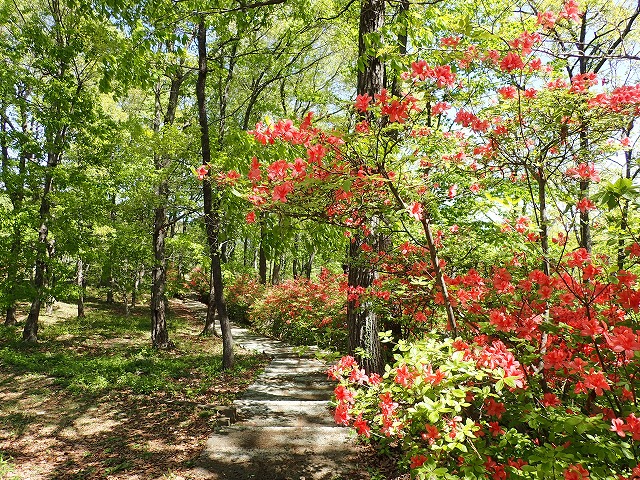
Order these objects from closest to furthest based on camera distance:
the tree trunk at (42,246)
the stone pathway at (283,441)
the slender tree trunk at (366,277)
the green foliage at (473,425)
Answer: the green foliage at (473,425) < the stone pathway at (283,441) < the slender tree trunk at (366,277) < the tree trunk at (42,246)

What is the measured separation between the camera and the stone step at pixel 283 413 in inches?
211

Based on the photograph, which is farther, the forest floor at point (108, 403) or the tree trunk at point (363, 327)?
the forest floor at point (108, 403)

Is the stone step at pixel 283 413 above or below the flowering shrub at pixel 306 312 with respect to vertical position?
below

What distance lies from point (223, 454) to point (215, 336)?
941 centimetres

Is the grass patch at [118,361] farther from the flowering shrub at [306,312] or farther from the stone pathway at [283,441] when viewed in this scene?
the flowering shrub at [306,312]

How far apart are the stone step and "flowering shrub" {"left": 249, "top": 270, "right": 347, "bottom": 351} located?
2009 millimetres

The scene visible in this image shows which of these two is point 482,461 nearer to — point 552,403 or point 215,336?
point 552,403

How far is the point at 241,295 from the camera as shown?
1748 centimetres

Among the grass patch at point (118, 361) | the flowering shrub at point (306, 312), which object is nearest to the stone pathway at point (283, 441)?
the grass patch at point (118, 361)

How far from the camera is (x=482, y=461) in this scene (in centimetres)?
189

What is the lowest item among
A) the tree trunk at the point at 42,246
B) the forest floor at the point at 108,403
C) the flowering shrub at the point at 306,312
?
the forest floor at the point at 108,403

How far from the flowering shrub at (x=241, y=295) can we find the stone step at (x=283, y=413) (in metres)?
10.0

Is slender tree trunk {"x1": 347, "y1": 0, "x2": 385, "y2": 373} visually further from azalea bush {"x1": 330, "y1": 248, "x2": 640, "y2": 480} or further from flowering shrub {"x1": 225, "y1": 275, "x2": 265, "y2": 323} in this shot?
flowering shrub {"x1": 225, "y1": 275, "x2": 265, "y2": 323}

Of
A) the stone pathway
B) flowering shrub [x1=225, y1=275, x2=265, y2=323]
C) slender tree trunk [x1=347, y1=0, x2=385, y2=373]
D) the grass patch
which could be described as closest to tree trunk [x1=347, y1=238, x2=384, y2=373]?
slender tree trunk [x1=347, y1=0, x2=385, y2=373]
